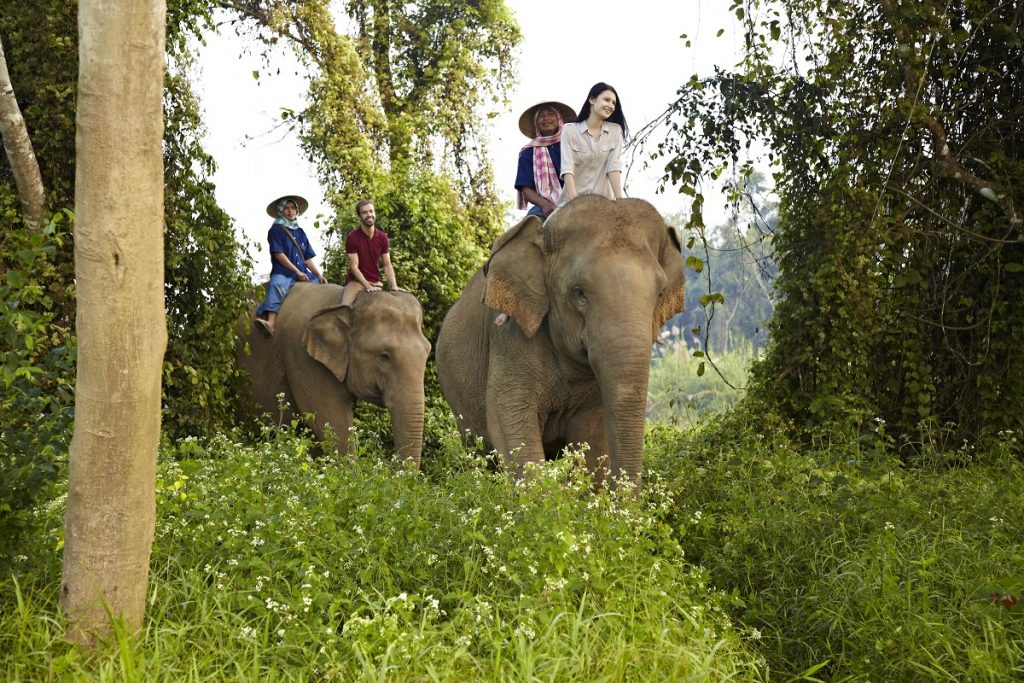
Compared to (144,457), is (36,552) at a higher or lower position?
lower

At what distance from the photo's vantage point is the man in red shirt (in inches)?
456

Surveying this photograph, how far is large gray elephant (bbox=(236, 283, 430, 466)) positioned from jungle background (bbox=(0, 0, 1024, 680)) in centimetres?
73

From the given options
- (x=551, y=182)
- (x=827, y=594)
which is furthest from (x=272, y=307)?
(x=827, y=594)

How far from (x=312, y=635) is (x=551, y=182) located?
13.9ft

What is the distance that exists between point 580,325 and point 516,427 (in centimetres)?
86

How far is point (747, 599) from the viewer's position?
6082mm

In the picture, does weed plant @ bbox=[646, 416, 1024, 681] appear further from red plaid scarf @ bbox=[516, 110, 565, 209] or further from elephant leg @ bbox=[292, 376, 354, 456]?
elephant leg @ bbox=[292, 376, 354, 456]

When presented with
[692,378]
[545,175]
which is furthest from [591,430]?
[692,378]

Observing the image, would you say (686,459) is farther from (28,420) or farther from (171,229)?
(28,420)

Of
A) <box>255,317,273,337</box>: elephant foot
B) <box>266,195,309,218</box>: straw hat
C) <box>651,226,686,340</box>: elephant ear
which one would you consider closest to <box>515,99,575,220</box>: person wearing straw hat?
<box>651,226,686,340</box>: elephant ear

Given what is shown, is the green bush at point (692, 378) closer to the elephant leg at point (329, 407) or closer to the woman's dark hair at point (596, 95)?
the elephant leg at point (329, 407)

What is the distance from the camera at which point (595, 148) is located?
767cm

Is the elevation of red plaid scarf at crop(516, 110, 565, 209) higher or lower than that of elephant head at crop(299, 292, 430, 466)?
higher

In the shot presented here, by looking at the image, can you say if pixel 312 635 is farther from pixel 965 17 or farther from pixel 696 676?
pixel 965 17
